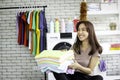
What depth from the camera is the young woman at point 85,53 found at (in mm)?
2691

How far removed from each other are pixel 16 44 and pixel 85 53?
278cm

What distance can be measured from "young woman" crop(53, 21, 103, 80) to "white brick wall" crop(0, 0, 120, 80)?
2.34m

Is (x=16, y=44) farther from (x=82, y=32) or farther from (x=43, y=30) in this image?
(x=82, y=32)

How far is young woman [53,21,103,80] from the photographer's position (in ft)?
8.83

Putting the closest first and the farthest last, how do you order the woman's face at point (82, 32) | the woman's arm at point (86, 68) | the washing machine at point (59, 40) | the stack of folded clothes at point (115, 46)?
the woman's arm at point (86, 68), the woman's face at point (82, 32), the washing machine at point (59, 40), the stack of folded clothes at point (115, 46)

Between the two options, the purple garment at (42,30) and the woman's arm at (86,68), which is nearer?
the woman's arm at (86,68)

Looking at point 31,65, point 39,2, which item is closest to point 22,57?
point 31,65

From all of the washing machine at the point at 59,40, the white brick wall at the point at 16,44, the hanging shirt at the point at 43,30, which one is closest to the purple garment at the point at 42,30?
the hanging shirt at the point at 43,30

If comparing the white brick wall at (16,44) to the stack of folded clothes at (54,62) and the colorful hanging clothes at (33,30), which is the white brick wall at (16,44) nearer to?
the colorful hanging clothes at (33,30)

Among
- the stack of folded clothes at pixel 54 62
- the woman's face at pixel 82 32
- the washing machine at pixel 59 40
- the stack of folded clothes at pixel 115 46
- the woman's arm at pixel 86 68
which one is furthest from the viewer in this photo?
the stack of folded clothes at pixel 115 46

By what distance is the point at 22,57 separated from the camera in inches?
209

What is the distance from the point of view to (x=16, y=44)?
530 cm

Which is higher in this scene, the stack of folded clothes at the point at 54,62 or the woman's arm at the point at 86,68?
the stack of folded clothes at the point at 54,62

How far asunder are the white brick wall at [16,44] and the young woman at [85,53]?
2.34 metres
